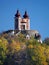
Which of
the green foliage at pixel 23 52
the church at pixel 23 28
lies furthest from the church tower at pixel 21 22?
the green foliage at pixel 23 52

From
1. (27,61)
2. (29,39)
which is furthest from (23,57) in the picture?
(29,39)

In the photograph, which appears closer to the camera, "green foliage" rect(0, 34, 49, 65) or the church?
"green foliage" rect(0, 34, 49, 65)

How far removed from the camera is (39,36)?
183 m

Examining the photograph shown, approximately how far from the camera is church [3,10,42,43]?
183875 mm

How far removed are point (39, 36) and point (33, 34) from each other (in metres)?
1.44

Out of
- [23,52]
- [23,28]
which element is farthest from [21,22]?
[23,52]

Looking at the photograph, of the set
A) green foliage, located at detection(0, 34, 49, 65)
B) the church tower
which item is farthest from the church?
green foliage, located at detection(0, 34, 49, 65)

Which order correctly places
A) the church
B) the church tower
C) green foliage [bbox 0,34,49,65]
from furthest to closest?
the church tower
the church
green foliage [bbox 0,34,49,65]

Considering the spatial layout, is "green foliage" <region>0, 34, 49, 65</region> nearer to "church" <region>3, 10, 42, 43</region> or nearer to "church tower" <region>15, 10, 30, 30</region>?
"church" <region>3, 10, 42, 43</region>

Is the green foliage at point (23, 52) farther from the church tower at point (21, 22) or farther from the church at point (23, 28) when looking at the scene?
the church tower at point (21, 22)

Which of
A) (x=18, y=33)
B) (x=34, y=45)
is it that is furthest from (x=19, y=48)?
(x=18, y=33)

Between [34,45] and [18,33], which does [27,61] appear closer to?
[34,45]

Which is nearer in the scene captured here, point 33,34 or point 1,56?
point 1,56

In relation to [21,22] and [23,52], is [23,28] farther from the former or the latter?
[23,52]
